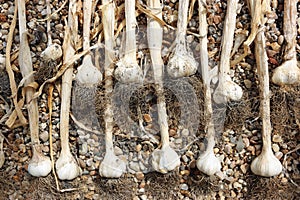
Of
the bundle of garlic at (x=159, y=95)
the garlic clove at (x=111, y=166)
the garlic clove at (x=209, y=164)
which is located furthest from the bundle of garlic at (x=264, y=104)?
the garlic clove at (x=111, y=166)

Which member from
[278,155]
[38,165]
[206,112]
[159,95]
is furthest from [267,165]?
[38,165]

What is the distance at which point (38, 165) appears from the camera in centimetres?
117

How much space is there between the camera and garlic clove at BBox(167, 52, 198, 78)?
111 centimetres

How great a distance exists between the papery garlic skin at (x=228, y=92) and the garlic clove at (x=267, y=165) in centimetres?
16

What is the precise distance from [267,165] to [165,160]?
25cm

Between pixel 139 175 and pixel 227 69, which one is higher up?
pixel 227 69

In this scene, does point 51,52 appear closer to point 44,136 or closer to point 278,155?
point 44,136

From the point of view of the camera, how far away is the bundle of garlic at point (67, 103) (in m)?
1.17

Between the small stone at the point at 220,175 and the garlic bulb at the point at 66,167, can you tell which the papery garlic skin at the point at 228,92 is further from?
the garlic bulb at the point at 66,167

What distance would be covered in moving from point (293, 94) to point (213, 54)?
0.22 m

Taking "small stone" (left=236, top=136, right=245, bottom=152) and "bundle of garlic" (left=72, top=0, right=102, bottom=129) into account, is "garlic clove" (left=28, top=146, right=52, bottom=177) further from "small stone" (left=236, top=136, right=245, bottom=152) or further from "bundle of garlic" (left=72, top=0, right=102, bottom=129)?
"small stone" (left=236, top=136, right=245, bottom=152)

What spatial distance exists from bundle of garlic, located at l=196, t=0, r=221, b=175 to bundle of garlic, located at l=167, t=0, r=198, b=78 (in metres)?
0.03

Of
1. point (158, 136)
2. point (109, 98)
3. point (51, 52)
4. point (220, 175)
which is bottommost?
point (220, 175)

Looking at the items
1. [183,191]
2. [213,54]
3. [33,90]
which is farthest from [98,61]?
[183,191]
